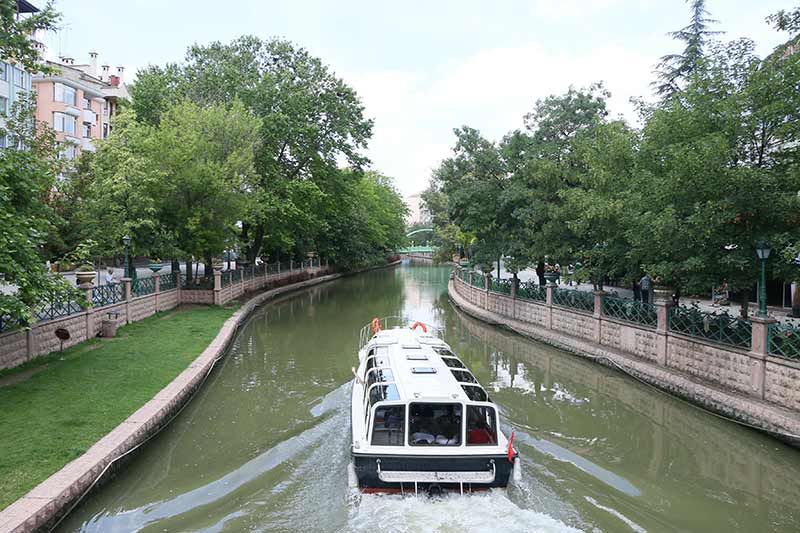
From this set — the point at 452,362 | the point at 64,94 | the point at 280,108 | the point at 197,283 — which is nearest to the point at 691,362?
the point at 452,362

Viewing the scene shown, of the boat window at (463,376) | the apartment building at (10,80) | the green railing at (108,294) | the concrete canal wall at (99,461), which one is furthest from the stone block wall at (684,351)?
the apartment building at (10,80)

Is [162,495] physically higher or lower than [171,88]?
lower

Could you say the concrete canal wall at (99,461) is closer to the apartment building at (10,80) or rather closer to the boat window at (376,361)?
the boat window at (376,361)

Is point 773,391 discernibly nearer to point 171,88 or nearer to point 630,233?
point 630,233

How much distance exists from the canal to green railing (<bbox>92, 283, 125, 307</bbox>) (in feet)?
16.7

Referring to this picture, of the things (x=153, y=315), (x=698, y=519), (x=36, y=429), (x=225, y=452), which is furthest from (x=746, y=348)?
(x=153, y=315)

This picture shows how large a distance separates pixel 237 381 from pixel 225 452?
18.8 feet

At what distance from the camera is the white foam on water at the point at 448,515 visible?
790cm

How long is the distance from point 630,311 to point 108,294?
18002mm

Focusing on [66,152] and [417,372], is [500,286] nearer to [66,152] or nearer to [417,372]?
[417,372]

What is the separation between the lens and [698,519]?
8617 mm

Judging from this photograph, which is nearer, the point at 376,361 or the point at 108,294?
the point at 376,361

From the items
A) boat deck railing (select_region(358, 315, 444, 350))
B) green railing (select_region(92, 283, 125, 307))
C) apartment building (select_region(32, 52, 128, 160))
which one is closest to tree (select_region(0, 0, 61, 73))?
green railing (select_region(92, 283, 125, 307))

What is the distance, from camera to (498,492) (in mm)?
8719
